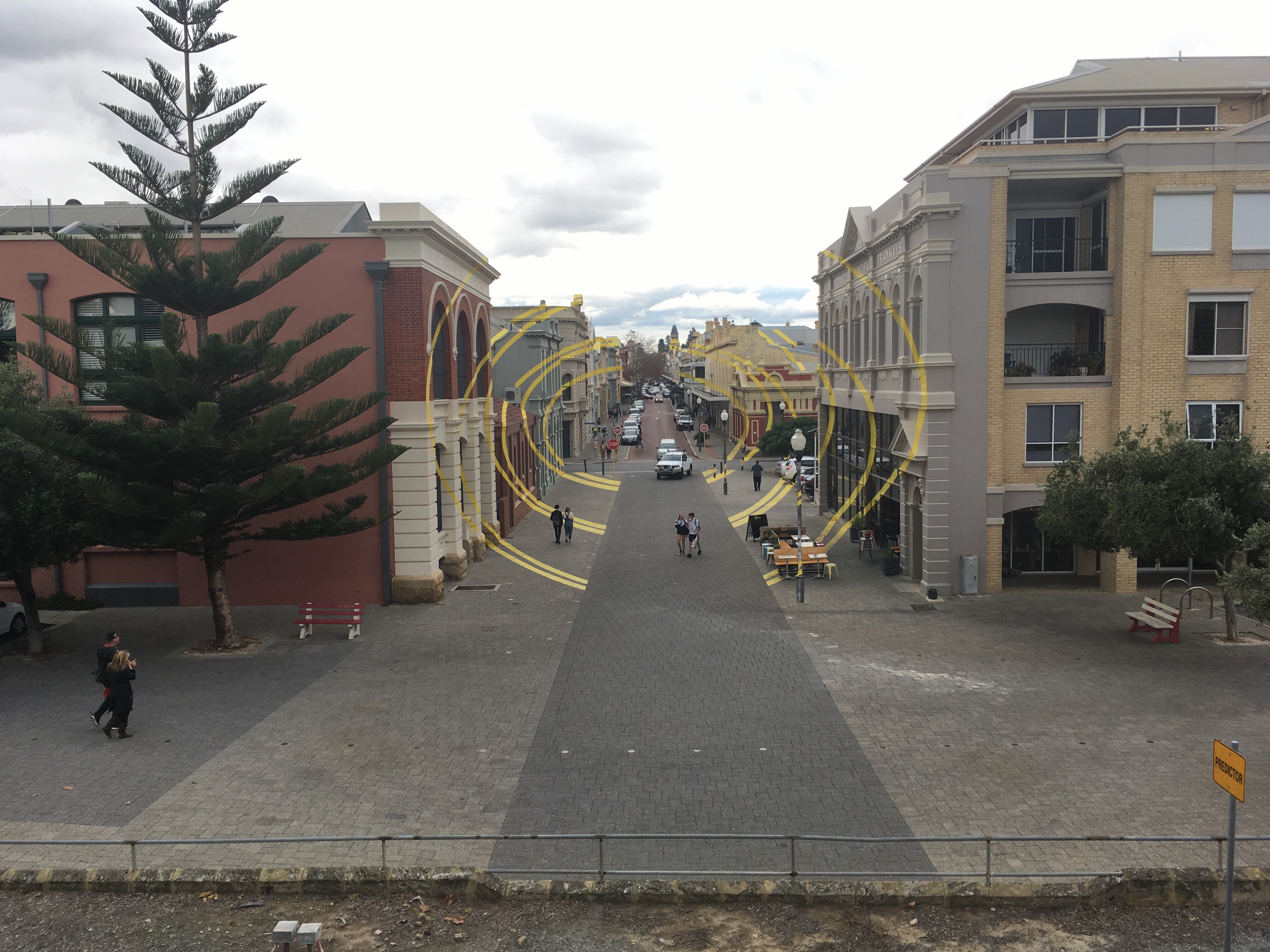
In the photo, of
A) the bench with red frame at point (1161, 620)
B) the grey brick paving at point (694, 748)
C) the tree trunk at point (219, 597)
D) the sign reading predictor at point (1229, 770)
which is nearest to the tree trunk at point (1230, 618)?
A: the bench with red frame at point (1161, 620)

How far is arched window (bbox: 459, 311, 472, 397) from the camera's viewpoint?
94.3 ft

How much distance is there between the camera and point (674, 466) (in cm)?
5669

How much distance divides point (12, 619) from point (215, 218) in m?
12.9

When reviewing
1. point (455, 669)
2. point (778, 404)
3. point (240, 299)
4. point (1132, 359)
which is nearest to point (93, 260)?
point (240, 299)

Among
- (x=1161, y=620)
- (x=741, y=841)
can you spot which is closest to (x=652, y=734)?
(x=741, y=841)

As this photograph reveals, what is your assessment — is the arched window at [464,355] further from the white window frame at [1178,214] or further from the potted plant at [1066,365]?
the white window frame at [1178,214]

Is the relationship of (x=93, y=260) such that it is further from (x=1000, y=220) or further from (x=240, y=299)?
(x=1000, y=220)

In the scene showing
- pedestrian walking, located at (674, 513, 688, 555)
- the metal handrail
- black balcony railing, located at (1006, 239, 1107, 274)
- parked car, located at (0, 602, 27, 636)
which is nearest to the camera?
the metal handrail

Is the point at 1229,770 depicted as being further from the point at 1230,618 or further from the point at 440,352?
the point at 440,352

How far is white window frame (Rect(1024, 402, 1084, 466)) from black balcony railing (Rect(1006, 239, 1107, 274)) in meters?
3.70

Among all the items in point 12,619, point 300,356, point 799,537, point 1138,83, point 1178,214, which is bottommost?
point 12,619

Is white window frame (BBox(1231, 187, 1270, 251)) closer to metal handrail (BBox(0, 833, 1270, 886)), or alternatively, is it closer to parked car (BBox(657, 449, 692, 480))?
metal handrail (BBox(0, 833, 1270, 886))

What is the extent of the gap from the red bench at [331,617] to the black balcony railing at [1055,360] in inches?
696

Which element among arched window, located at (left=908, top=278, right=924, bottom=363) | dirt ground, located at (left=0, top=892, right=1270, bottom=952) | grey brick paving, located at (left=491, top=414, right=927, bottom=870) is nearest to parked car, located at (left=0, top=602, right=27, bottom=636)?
grey brick paving, located at (left=491, top=414, right=927, bottom=870)
